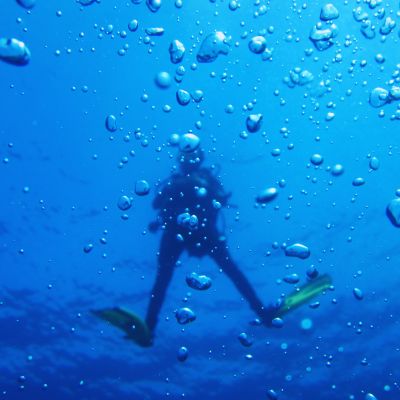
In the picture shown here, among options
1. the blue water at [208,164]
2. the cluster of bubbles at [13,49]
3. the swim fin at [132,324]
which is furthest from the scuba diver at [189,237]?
the cluster of bubbles at [13,49]

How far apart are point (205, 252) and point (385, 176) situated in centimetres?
424

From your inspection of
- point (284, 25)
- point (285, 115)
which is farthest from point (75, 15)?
point (285, 115)

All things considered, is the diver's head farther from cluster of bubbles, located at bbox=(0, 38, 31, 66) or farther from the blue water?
cluster of bubbles, located at bbox=(0, 38, 31, 66)

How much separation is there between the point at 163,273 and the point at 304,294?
2.39 meters

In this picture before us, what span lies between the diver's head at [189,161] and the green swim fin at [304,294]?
8.70ft

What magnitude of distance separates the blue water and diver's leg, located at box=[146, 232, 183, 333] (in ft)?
3.11

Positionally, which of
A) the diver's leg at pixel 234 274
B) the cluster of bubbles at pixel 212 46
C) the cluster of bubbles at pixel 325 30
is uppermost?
the cluster of bubbles at pixel 325 30

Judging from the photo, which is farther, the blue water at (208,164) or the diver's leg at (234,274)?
the diver's leg at (234,274)

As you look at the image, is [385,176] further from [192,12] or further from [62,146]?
[62,146]

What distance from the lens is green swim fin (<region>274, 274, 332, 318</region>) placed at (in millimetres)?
7543

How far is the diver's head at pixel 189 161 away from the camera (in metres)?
7.37

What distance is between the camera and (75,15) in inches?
253

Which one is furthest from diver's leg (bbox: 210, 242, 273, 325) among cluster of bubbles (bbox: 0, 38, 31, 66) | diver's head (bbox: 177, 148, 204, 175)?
cluster of bubbles (bbox: 0, 38, 31, 66)

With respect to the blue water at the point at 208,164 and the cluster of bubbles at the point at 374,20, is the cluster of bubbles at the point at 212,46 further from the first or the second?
the cluster of bubbles at the point at 374,20
